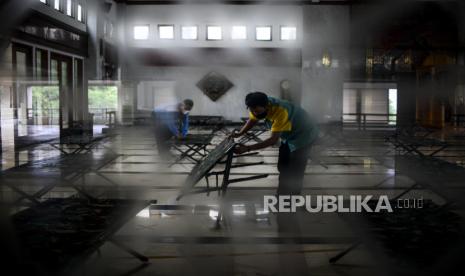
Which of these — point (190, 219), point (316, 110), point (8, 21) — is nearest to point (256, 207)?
point (190, 219)

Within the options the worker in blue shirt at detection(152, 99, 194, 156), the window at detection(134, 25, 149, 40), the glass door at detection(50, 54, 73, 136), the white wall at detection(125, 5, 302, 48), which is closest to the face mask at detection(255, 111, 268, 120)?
the white wall at detection(125, 5, 302, 48)

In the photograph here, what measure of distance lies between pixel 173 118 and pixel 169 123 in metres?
0.05

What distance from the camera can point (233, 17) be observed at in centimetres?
124

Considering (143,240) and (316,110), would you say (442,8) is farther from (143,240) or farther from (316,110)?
(316,110)

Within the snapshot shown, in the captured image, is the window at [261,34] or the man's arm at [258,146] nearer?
the man's arm at [258,146]

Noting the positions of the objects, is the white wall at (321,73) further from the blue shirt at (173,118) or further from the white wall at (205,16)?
the white wall at (205,16)

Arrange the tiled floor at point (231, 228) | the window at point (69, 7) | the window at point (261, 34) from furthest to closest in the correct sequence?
the window at point (69, 7)
the window at point (261, 34)
the tiled floor at point (231, 228)

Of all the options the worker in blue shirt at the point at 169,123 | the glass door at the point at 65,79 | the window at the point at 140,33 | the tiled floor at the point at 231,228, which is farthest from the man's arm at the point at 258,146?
the glass door at the point at 65,79

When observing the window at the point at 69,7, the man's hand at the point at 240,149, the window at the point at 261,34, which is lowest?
the man's hand at the point at 240,149

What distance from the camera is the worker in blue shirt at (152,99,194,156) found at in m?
3.14

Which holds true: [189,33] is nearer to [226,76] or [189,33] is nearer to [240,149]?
[240,149]

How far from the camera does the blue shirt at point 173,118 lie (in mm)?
3146

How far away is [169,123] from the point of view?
10.5 ft

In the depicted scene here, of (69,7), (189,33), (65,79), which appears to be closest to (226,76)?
(65,79)
